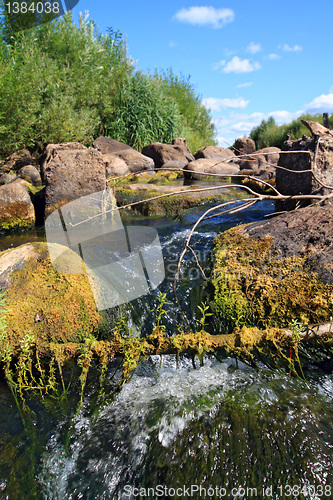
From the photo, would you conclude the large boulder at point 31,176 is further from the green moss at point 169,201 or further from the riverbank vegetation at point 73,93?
the green moss at point 169,201

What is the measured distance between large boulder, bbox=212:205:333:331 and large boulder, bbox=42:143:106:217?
3.31 meters

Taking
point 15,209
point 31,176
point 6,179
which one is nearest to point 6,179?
point 6,179

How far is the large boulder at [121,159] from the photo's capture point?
9625 millimetres

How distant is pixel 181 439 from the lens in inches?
80.2

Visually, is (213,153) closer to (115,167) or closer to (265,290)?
(115,167)

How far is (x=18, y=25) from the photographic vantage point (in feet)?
36.0

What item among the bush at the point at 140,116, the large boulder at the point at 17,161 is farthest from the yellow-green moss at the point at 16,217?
the bush at the point at 140,116

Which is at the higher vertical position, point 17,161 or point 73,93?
point 73,93

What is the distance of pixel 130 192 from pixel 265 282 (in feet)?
18.3

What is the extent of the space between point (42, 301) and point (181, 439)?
55.3 inches

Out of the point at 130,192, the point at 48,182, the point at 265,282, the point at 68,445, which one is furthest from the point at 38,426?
the point at 130,192

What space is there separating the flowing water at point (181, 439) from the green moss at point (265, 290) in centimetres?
38

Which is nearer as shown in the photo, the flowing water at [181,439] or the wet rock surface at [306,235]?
the flowing water at [181,439]

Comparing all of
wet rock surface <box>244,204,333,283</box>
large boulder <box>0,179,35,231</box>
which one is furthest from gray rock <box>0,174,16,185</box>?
wet rock surface <box>244,204,333,283</box>
